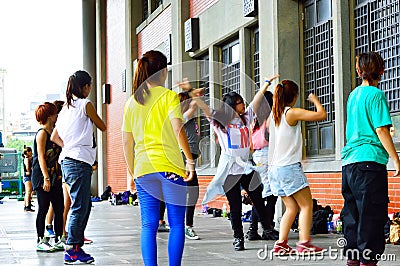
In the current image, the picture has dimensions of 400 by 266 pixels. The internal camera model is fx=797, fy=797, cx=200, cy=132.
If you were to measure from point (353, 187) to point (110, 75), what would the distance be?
24.2 meters

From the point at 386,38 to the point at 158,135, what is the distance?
5315mm

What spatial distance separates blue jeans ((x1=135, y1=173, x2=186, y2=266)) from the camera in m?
5.84

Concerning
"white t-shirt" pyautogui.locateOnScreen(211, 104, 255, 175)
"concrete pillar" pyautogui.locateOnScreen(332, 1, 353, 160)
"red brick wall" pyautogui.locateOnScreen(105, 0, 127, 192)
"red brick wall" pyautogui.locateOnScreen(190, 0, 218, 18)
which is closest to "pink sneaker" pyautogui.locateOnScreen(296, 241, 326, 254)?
"white t-shirt" pyautogui.locateOnScreen(211, 104, 255, 175)

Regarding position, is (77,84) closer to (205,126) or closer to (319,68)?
(319,68)

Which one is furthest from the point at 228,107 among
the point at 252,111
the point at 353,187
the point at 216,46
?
the point at 216,46

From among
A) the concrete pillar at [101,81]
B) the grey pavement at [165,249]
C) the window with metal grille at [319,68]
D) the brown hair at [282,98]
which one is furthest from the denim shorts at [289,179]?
the concrete pillar at [101,81]

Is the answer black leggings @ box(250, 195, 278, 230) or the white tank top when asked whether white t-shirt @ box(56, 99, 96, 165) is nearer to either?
the white tank top

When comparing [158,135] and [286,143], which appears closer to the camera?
[158,135]

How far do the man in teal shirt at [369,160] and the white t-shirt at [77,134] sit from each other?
2.72m

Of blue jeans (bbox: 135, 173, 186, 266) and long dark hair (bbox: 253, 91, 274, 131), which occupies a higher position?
long dark hair (bbox: 253, 91, 274, 131)

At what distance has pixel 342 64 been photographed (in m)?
11.1

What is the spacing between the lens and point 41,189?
8734mm

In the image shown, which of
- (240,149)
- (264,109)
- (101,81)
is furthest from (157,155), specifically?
(101,81)

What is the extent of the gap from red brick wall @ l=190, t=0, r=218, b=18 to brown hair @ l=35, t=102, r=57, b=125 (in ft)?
27.8
